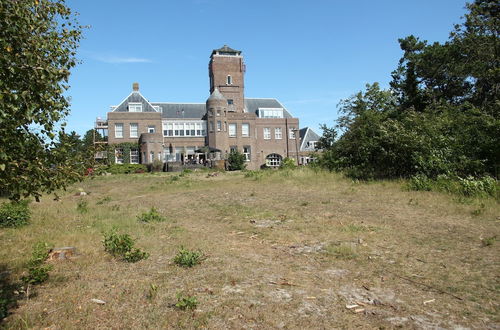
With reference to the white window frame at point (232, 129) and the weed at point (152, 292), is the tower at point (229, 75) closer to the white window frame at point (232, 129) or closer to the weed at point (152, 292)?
the white window frame at point (232, 129)

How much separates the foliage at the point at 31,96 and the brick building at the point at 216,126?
4137 centimetres

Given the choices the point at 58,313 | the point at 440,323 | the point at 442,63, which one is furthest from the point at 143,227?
the point at 442,63

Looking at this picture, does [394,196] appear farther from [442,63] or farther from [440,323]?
[442,63]

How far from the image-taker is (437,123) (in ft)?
53.3

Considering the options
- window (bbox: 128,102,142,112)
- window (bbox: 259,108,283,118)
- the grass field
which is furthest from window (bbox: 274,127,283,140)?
the grass field

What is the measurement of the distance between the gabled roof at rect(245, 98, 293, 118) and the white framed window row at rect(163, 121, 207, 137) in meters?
8.48

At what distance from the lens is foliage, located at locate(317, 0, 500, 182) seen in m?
14.4

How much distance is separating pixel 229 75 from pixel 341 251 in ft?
169

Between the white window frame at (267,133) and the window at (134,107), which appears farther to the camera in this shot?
the white window frame at (267,133)

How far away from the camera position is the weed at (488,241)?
22.0ft

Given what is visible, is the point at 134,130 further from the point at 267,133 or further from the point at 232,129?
the point at 267,133

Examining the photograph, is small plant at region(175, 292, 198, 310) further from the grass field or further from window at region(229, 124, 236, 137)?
window at region(229, 124, 236, 137)

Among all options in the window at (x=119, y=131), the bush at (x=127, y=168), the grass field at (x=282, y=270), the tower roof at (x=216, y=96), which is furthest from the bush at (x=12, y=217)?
the tower roof at (x=216, y=96)

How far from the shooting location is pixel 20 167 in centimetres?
374
